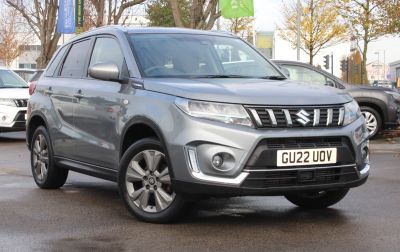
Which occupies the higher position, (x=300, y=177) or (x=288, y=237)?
(x=300, y=177)

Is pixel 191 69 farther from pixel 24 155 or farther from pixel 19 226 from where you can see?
pixel 24 155

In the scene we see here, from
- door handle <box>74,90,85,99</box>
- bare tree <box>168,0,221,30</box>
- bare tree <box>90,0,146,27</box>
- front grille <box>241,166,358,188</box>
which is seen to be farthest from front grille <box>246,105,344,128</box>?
bare tree <box>90,0,146,27</box>

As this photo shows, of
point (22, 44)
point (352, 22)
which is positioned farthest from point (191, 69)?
point (22, 44)

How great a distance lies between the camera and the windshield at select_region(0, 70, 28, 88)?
15473mm

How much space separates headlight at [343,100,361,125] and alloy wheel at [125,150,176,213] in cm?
153

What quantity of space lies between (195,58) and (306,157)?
1.64 m

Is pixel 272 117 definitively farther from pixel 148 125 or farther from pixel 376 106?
pixel 376 106

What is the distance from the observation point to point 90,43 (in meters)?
7.02

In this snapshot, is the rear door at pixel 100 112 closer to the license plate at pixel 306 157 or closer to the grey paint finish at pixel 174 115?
the grey paint finish at pixel 174 115

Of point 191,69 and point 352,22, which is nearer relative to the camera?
point 191,69

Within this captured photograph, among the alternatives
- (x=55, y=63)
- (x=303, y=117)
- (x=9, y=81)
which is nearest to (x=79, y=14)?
(x=9, y=81)

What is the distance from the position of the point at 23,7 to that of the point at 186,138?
Result: 111 feet

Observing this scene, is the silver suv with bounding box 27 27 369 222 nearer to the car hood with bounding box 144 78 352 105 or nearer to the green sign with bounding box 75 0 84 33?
the car hood with bounding box 144 78 352 105

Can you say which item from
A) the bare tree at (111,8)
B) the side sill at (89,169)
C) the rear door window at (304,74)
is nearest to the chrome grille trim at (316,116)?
the side sill at (89,169)
